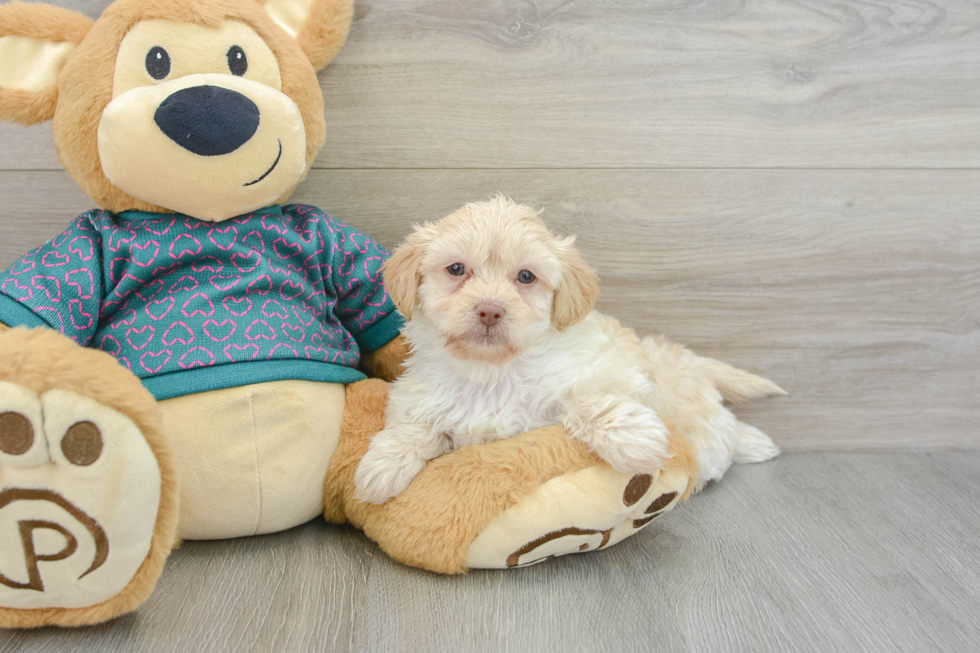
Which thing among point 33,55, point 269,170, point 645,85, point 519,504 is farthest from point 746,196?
point 33,55

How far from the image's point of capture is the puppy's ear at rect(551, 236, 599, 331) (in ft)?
3.23

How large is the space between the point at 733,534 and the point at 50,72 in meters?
1.32

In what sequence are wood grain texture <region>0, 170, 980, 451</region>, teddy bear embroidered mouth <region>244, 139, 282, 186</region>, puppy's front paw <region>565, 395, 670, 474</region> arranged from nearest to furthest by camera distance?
puppy's front paw <region>565, 395, 670, 474</region> → teddy bear embroidered mouth <region>244, 139, 282, 186</region> → wood grain texture <region>0, 170, 980, 451</region>

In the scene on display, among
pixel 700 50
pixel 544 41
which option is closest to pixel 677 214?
pixel 700 50

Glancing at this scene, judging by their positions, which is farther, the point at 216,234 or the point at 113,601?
the point at 216,234

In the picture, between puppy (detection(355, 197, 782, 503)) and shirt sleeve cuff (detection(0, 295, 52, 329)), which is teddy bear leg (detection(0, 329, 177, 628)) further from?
puppy (detection(355, 197, 782, 503))

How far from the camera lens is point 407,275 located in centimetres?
99

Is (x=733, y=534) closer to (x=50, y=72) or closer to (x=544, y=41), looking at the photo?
(x=544, y=41)

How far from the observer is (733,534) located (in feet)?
3.71

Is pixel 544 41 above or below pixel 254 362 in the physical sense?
above

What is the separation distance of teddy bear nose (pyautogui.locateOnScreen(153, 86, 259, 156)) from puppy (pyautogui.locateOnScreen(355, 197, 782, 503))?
0.96 ft

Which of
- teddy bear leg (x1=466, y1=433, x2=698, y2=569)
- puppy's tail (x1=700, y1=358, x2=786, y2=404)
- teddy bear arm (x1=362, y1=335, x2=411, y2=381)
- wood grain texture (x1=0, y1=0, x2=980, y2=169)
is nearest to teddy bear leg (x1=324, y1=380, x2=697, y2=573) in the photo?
teddy bear leg (x1=466, y1=433, x2=698, y2=569)

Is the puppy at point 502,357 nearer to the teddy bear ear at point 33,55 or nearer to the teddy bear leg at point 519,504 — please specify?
the teddy bear leg at point 519,504

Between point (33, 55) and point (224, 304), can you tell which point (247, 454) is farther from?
point (33, 55)
